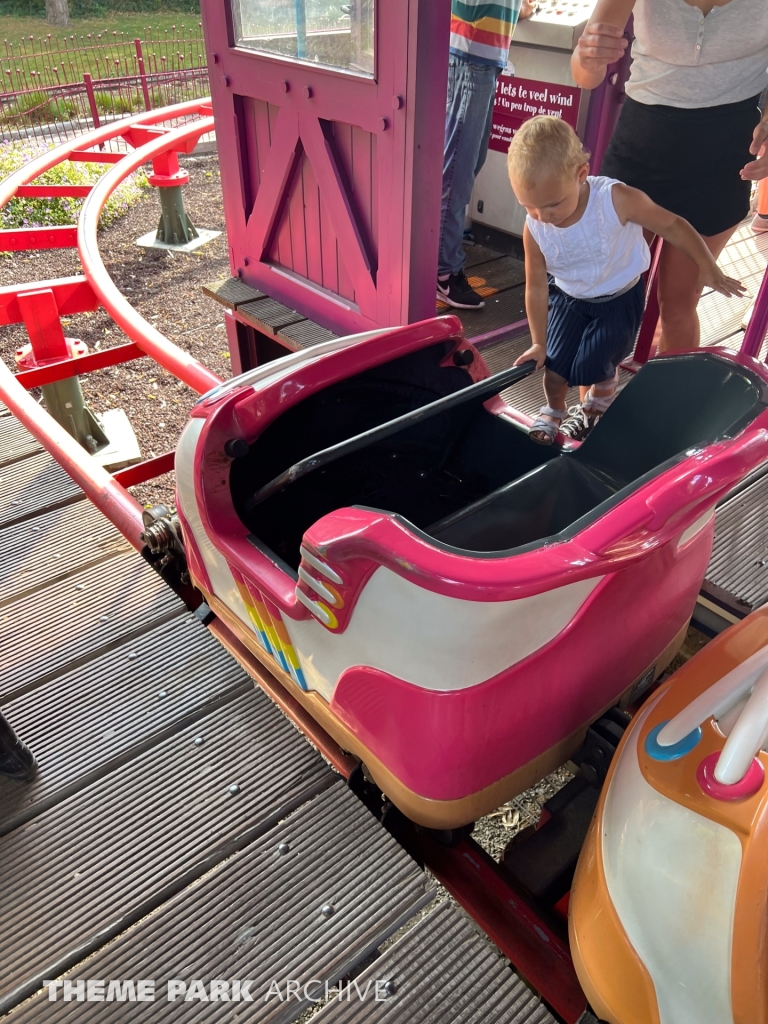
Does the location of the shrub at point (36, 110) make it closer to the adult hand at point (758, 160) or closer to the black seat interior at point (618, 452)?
the adult hand at point (758, 160)

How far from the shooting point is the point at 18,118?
32.1 ft

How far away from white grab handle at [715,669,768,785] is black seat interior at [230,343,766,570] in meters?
0.42

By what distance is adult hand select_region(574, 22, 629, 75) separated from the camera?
1771 mm

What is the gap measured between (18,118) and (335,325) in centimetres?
922

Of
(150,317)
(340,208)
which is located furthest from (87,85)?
(340,208)

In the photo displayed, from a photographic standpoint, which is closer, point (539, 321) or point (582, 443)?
point (582, 443)

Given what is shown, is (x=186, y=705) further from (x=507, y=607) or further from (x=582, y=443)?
(x=582, y=443)

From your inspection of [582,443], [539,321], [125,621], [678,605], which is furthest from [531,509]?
[125,621]

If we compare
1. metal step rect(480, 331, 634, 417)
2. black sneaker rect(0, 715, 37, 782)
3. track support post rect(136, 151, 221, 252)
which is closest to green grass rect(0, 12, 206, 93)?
track support post rect(136, 151, 221, 252)

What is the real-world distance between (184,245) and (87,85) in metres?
3.53

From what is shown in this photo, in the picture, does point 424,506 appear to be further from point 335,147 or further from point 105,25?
point 105,25

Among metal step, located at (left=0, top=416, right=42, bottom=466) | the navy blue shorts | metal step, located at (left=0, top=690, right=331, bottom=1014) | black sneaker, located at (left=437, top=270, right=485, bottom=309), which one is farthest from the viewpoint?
black sneaker, located at (left=437, top=270, right=485, bottom=309)

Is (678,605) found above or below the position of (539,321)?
below

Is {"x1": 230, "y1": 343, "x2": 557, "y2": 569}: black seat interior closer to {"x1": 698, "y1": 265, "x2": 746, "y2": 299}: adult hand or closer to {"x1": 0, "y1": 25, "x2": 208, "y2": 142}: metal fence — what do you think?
{"x1": 698, "y1": 265, "x2": 746, "y2": 299}: adult hand
